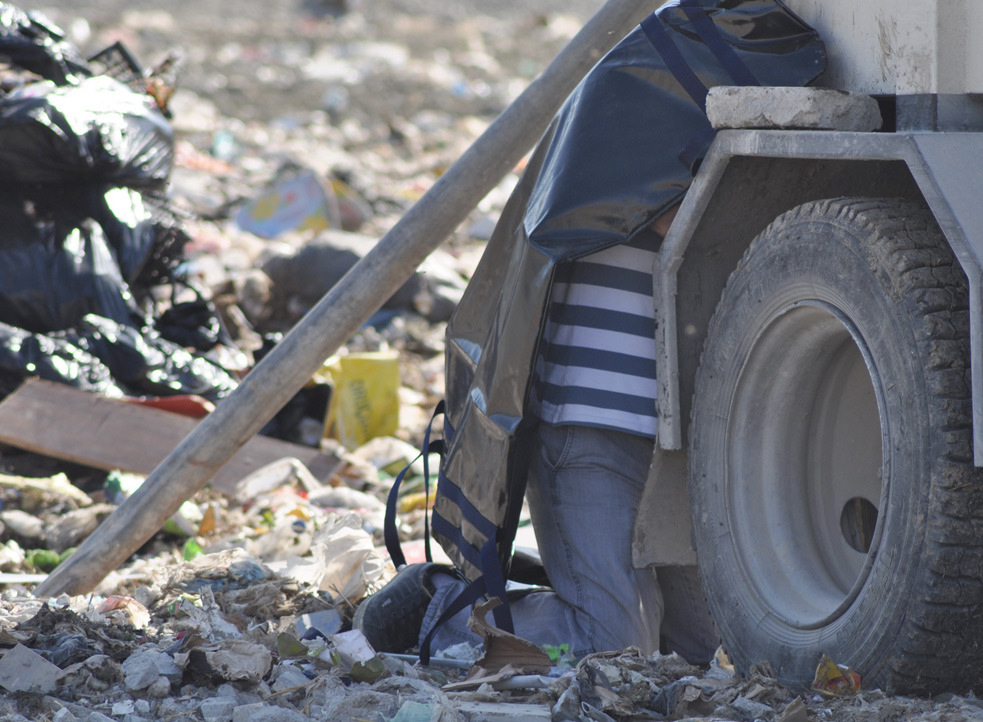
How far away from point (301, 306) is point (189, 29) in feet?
48.2

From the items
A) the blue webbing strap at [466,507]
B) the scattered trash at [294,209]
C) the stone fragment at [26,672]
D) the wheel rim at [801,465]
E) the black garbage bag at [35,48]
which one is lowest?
the stone fragment at [26,672]

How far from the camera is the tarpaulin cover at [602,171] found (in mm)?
2207

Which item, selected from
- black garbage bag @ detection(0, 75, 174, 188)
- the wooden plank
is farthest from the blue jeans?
black garbage bag @ detection(0, 75, 174, 188)

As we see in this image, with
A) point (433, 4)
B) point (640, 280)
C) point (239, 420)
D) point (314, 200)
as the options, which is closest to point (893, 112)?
point (640, 280)

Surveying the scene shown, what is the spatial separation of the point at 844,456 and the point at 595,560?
625mm

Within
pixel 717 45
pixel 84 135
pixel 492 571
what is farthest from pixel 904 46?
pixel 84 135

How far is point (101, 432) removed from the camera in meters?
3.97

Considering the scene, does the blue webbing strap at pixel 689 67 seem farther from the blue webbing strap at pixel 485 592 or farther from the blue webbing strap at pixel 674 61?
the blue webbing strap at pixel 485 592

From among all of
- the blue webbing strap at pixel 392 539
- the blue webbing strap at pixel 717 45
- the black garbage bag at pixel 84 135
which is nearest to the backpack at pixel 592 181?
the blue webbing strap at pixel 717 45

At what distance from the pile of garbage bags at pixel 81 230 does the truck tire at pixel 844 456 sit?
2773 millimetres

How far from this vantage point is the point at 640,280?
94.1 inches

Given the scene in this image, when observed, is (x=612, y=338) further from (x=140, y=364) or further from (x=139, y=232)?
(x=139, y=232)

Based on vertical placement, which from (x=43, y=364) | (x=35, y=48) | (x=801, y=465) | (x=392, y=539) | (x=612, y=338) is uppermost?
(x=35, y=48)

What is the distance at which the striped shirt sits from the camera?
238 centimetres
